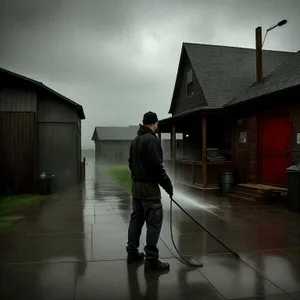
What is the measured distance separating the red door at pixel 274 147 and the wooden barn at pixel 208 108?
1121 millimetres

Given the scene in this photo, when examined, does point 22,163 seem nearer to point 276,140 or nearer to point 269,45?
point 276,140

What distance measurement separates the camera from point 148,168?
4465 millimetres

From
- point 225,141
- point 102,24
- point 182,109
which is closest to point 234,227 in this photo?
point 225,141

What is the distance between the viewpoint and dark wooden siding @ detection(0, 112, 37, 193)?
42.7 feet

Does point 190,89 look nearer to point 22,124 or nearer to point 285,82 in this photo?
point 285,82

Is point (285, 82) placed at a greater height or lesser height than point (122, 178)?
greater

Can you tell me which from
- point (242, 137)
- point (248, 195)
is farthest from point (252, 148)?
point (248, 195)

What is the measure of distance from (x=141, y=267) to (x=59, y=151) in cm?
1097

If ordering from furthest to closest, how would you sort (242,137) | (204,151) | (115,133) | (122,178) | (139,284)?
(115,133) < (122,178) < (242,137) < (204,151) < (139,284)

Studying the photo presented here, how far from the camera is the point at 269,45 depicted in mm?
37594

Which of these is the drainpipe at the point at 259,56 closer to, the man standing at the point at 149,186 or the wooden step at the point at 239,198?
the wooden step at the point at 239,198

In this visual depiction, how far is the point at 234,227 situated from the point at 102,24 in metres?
10.7

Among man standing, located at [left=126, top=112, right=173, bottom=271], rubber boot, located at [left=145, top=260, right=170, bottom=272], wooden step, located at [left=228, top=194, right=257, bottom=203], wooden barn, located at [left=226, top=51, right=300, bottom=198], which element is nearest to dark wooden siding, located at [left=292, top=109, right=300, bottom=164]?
wooden barn, located at [left=226, top=51, right=300, bottom=198]

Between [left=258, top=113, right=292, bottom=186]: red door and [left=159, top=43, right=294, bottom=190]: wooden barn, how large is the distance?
1121 millimetres
